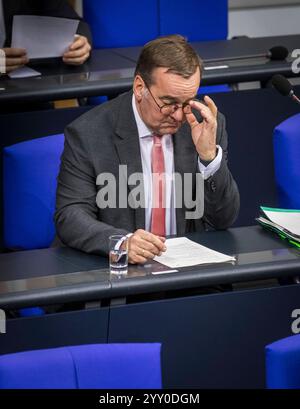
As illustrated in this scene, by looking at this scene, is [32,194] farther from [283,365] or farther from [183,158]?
[283,365]

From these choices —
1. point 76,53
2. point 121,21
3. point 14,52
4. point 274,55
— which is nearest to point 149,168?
point 14,52

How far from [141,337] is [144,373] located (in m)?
0.77

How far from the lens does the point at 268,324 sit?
289cm

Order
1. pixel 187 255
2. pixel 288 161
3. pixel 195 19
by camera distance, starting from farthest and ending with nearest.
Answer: pixel 195 19
pixel 288 161
pixel 187 255

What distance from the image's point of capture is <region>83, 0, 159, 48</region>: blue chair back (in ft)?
17.4

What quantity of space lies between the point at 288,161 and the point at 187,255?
680 mm

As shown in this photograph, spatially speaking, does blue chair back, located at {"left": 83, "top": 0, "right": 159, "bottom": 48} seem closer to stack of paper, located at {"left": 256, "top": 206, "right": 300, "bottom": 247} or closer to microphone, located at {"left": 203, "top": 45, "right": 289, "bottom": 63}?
microphone, located at {"left": 203, "top": 45, "right": 289, "bottom": 63}

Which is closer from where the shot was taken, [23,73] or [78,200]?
[78,200]

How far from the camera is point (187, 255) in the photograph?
116 inches

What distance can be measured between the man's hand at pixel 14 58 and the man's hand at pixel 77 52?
0.23 m

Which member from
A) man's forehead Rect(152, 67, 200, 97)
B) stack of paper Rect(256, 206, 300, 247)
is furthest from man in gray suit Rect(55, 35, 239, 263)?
stack of paper Rect(256, 206, 300, 247)

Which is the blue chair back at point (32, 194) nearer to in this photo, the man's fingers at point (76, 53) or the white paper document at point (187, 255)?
the white paper document at point (187, 255)
